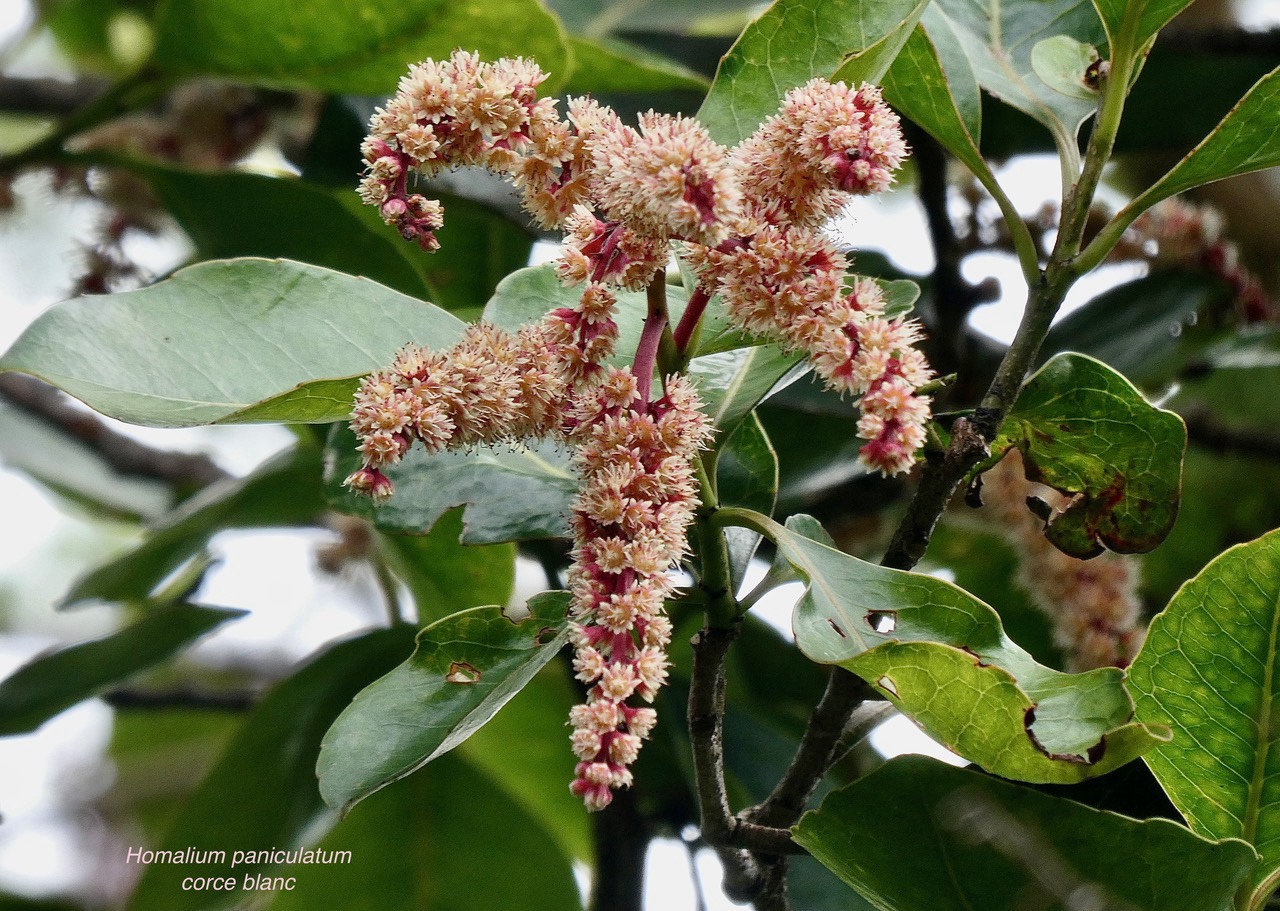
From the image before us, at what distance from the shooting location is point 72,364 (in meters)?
0.81

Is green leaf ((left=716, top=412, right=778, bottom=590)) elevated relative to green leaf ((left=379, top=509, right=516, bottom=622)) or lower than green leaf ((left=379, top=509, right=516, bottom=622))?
elevated

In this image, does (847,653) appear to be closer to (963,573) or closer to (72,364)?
(72,364)

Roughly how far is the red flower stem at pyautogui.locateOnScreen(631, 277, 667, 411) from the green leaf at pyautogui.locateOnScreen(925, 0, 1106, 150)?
15.9 inches

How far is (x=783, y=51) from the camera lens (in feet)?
2.71

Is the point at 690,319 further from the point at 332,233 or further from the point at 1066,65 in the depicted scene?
the point at 332,233

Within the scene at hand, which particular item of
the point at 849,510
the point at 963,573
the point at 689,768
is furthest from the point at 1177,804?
the point at 963,573

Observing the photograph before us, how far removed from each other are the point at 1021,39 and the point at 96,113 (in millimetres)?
1189

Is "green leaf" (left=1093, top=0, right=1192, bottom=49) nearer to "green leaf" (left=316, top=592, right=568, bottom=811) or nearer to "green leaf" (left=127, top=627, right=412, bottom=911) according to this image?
"green leaf" (left=316, top=592, right=568, bottom=811)

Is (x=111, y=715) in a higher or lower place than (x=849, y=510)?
lower

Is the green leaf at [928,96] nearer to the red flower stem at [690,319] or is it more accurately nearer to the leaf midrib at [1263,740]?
the red flower stem at [690,319]

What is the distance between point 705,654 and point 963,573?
1.18m

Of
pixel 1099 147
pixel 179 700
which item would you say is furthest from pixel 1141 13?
pixel 179 700

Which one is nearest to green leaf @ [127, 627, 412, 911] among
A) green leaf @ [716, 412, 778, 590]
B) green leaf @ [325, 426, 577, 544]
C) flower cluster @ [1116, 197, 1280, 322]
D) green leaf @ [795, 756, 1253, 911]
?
green leaf @ [325, 426, 577, 544]

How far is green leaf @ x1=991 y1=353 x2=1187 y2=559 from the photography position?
82 centimetres
